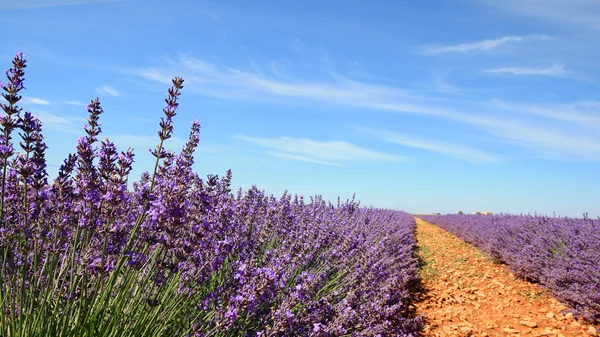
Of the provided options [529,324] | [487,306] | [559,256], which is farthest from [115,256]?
[559,256]

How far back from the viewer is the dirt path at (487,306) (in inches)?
196

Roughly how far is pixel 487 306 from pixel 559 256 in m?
1.45

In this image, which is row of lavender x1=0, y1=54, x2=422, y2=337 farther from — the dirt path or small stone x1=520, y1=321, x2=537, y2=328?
small stone x1=520, y1=321, x2=537, y2=328

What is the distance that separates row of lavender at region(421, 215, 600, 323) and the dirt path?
243mm

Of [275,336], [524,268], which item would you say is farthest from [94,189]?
[524,268]

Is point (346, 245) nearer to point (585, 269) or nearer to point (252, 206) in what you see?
point (252, 206)

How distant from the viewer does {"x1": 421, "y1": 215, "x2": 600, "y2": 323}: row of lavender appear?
5195 mm

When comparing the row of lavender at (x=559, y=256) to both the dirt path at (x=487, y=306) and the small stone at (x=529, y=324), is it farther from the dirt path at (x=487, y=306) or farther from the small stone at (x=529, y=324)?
the small stone at (x=529, y=324)

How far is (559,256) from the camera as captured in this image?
21.0 feet

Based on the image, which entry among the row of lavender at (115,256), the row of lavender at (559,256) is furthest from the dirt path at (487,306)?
the row of lavender at (115,256)

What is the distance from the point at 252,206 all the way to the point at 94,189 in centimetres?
283

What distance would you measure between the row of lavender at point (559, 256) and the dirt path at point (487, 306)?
0.24m

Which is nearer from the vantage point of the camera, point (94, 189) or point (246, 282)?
point (94, 189)

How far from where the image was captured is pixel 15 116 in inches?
80.3
